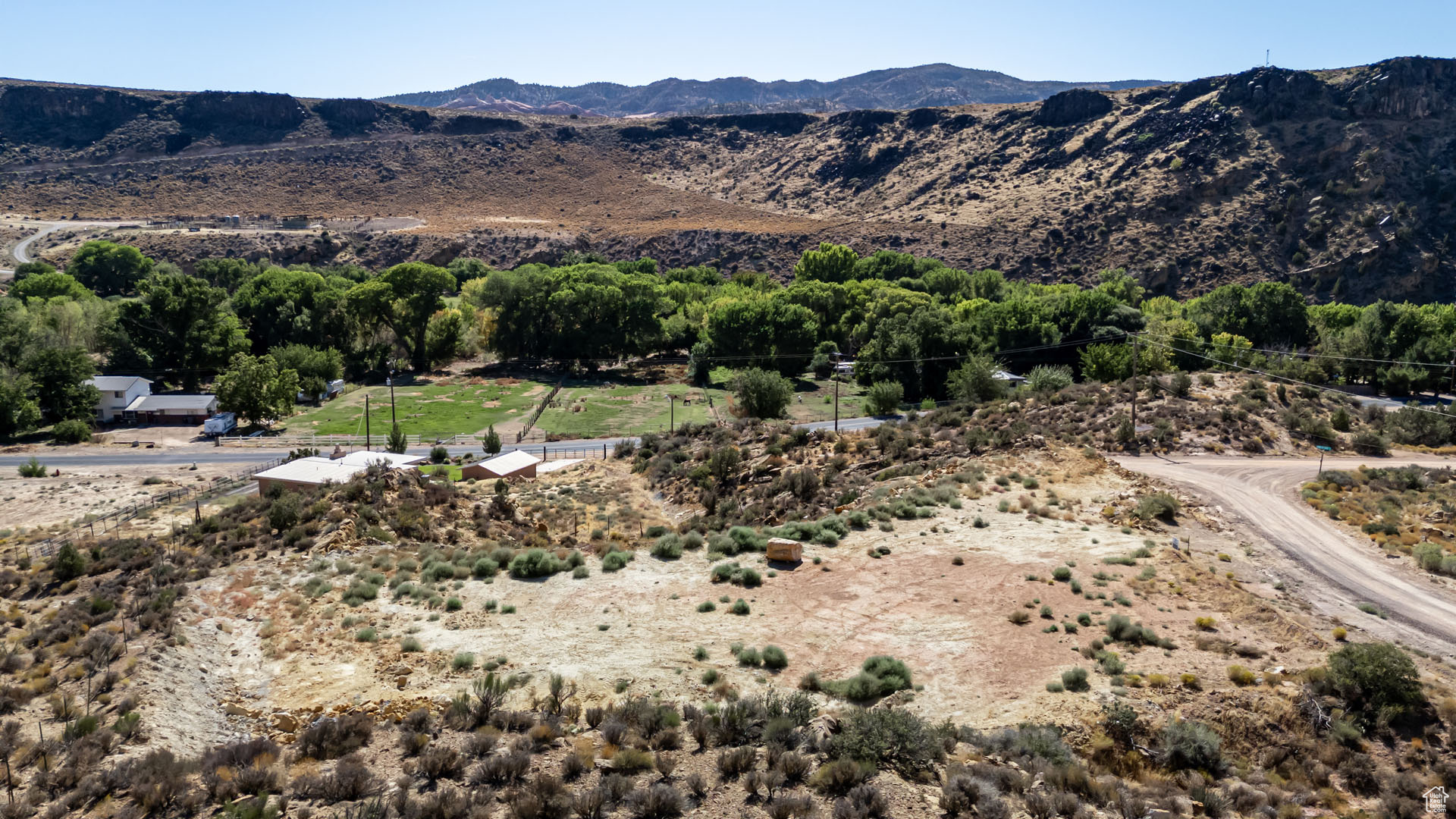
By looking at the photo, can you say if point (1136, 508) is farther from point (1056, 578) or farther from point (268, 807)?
point (268, 807)

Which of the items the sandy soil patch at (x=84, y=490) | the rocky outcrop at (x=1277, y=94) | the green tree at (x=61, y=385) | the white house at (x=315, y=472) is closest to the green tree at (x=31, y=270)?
the green tree at (x=61, y=385)

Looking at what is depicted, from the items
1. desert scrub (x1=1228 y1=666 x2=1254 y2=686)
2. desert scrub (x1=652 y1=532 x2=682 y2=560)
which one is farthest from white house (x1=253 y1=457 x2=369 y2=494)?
desert scrub (x1=1228 y1=666 x2=1254 y2=686)

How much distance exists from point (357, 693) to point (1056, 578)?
1758cm

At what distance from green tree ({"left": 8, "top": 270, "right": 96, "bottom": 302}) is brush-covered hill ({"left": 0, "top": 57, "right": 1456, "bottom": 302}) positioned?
3435cm

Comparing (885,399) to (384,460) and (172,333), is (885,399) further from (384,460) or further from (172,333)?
(172,333)

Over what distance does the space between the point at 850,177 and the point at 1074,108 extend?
40462 millimetres

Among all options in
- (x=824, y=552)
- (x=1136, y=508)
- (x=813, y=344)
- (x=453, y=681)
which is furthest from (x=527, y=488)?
(x=813, y=344)

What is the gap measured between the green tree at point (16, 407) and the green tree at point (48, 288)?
36.5m

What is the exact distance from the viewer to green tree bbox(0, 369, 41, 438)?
185ft

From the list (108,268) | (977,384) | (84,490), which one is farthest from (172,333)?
(977,384)

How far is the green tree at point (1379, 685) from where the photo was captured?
16.0m

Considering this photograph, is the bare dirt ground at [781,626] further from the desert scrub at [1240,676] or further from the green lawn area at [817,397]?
the green lawn area at [817,397]

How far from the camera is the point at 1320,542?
27.8m

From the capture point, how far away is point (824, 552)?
89.2 ft
